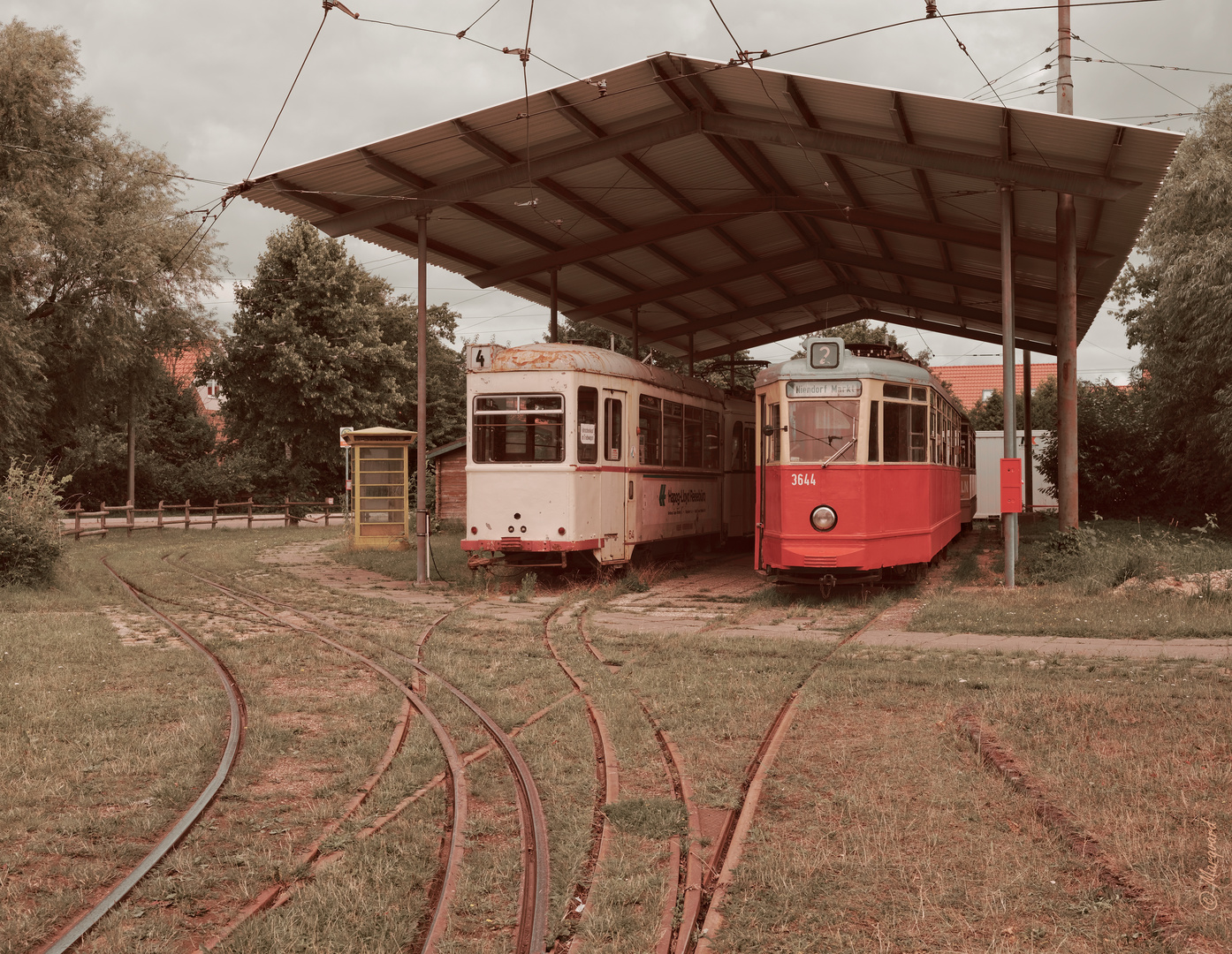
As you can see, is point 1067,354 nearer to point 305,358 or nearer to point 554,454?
point 554,454

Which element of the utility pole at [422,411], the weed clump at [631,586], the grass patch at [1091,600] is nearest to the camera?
the grass patch at [1091,600]

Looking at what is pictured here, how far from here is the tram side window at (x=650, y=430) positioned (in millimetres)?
16859

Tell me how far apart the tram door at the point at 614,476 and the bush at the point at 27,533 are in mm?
8162

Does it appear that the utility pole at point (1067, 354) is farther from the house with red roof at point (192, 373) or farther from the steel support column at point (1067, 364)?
the house with red roof at point (192, 373)

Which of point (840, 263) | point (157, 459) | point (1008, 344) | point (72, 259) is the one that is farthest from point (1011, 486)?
point (157, 459)

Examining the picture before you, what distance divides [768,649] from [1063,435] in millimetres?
8276

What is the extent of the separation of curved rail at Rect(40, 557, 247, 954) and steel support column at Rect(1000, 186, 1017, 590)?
10.7 metres

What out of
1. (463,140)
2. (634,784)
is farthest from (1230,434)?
(634,784)

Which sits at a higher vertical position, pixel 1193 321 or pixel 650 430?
pixel 1193 321

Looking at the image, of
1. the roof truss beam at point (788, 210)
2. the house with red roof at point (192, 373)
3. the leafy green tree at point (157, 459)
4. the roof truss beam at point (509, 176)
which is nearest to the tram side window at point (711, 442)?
the roof truss beam at point (788, 210)

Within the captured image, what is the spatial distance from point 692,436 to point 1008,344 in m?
6.35

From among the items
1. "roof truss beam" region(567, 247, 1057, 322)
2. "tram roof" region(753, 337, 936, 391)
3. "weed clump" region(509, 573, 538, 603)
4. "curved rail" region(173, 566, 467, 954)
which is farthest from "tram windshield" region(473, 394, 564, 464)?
"roof truss beam" region(567, 247, 1057, 322)

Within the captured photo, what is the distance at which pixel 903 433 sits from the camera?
14.0 metres

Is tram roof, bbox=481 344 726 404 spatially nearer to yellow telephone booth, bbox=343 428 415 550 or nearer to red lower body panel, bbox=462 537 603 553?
red lower body panel, bbox=462 537 603 553
